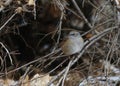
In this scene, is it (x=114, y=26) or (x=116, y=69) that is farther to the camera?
(x=116, y=69)

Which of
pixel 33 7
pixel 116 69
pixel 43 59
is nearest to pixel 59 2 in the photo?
pixel 33 7

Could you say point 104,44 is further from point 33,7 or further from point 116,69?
point 33,7

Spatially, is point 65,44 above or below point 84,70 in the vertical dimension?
above

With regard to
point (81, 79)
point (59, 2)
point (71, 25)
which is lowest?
point (81, 79)

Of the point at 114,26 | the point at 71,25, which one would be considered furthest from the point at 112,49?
the point at 71,25

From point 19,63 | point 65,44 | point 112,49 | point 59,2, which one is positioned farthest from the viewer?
point 19,63

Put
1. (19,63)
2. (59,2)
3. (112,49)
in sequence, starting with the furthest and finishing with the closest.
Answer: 1. (19,63)
2. (59,2)
3. (112,49)
